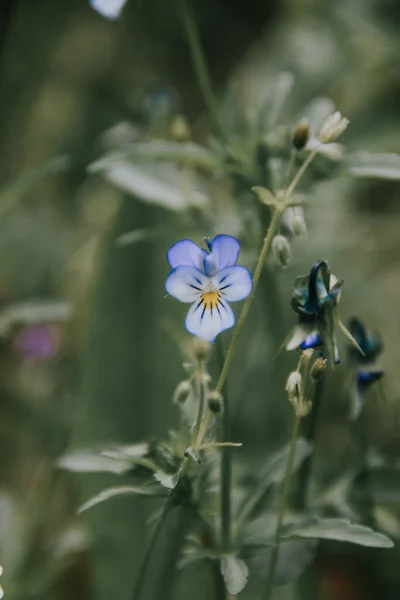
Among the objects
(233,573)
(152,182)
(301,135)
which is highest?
(152,182)

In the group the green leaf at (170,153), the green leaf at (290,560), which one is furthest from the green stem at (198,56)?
the green leaf at (290,560)

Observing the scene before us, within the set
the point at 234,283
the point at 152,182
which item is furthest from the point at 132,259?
the point at 234,283

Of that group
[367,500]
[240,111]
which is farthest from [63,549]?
[240,111]

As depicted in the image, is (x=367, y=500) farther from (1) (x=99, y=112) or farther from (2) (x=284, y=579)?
(1) (x=99, y=112)

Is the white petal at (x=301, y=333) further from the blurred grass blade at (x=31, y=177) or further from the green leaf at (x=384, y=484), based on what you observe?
the blurred grass blade at (x=31, y=177)

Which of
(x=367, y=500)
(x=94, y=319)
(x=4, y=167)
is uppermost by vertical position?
(x=4, y=167)

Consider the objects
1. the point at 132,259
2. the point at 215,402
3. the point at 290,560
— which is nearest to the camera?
the point at 215,402

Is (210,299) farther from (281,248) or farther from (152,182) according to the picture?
(152,182)
